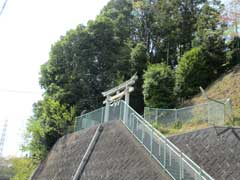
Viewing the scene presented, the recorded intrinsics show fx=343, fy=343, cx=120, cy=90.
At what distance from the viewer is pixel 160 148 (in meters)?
11.1

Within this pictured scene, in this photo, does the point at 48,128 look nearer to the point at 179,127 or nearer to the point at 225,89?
the point at 179,127

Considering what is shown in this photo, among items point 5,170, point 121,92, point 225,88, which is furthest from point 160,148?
point 5,170

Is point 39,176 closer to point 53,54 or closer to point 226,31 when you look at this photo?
point 53,54

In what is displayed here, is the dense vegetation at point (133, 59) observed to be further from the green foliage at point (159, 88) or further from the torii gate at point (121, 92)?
the torii gate at point (121, 92)

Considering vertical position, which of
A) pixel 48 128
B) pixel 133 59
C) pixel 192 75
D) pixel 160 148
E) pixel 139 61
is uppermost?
pixel 133 59

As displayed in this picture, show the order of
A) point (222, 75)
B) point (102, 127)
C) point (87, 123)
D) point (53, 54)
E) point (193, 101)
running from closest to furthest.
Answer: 1. point (102, 127)
2. point (87, 123)
3. point (193, 101)
4. point (222, 75)
5. point (53, 54)

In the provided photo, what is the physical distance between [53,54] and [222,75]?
41.2ft

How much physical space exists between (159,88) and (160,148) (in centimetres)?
1098

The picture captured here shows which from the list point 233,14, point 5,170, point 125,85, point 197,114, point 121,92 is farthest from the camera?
point 5,170

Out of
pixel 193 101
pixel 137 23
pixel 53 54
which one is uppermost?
pixel 137 23

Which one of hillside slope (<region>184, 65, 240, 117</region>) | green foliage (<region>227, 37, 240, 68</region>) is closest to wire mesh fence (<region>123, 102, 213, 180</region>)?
hillside slope (<region>184, 65, 240, 117</region>)

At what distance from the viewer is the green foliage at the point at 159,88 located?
21609mm

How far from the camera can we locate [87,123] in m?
17.9

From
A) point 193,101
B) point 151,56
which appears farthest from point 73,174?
point 151,56
